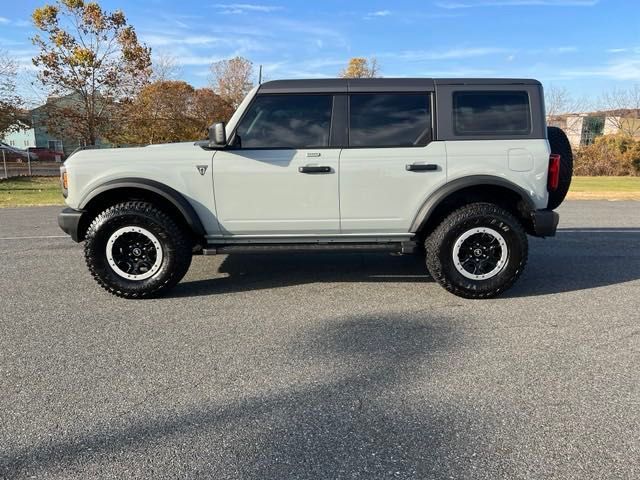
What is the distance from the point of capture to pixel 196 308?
4.39 meters

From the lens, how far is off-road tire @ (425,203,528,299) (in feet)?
14.9

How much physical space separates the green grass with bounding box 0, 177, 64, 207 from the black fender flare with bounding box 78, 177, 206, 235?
387 inches

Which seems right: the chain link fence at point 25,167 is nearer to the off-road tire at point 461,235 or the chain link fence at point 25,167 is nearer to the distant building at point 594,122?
the off-road tire at point 461,235

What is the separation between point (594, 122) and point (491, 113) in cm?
3346

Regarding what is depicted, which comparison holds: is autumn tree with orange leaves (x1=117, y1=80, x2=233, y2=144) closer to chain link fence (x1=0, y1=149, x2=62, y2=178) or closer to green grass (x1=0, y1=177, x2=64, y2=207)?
green grass (x1=0, y1=177, x2=64, y2=207)

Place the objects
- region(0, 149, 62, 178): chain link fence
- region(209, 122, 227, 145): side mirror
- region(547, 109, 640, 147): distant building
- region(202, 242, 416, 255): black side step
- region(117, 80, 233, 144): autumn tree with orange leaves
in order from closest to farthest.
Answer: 1. region(209, 122, 227, 145): side mirror
2. region(202, 242, 416, 255): black side step
3. region(117, 80, 233, 144): autumn tree with orange leaves
4. region(0, 149, 62, 178): chain link fence
5. region(547, 109, 640, 147): distant building

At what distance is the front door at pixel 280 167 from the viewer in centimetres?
452

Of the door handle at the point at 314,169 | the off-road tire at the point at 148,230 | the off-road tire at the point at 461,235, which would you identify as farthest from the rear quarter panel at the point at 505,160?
the off-road tire at the point at 148,230

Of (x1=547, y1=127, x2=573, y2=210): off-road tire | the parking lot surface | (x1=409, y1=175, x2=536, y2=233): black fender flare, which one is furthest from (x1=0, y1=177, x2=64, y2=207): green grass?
(x1=547, y1=127, x2=573, y2=210): off-road tire

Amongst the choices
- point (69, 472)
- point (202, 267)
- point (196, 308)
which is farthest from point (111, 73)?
point (69, 472)

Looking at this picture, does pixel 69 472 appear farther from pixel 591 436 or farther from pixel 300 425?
pixel 591 436

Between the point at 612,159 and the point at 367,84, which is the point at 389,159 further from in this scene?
the point at 612,159

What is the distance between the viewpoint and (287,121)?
4586 mm

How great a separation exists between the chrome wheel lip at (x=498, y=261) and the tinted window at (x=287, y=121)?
1598 millimetres
